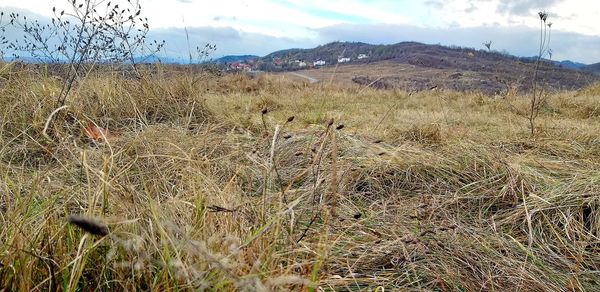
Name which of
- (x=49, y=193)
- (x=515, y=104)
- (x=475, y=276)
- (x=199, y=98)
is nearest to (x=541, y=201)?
(x=475, y=276)

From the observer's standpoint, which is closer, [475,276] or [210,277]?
[210,277]

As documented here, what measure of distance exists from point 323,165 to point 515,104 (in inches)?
208

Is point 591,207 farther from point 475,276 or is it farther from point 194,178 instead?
point 194,178

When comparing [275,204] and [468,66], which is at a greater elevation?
[275,204]

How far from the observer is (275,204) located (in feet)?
6.09

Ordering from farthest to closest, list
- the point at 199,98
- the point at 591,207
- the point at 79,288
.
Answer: the point at 199,98
the point at 591,207
the point at 79,288

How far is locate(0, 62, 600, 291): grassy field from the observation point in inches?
48.3

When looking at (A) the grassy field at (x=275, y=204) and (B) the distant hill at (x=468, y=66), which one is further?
(B) the distant hill at (x=468, y=66)

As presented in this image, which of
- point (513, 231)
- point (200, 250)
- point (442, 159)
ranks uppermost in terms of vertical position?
point (200, 250)

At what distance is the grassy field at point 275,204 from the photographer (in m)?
1.23

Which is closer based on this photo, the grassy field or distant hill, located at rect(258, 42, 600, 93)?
the grassy field

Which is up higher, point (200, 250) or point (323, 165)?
point (200, 250)

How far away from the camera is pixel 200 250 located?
0.85 metres

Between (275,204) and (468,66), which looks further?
(468,66)
